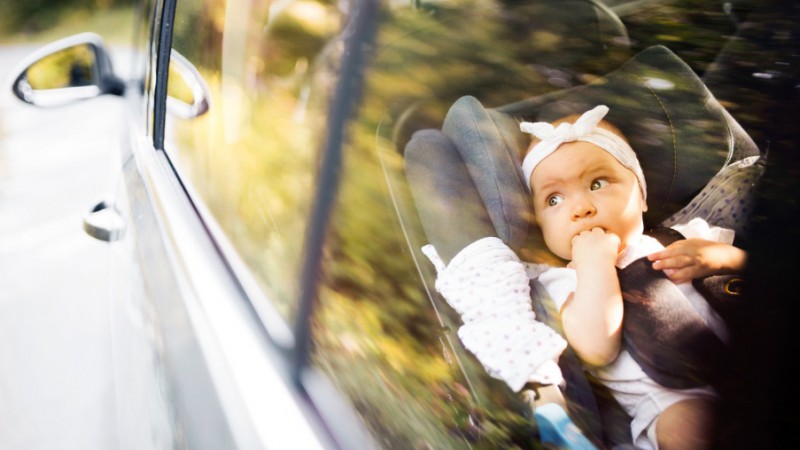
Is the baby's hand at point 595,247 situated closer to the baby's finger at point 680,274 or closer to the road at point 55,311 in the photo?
the baby's finger at point 680,274

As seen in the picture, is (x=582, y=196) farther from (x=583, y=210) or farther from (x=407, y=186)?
(x=407, y=186)

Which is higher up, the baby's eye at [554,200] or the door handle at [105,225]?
the baby's eye at [554,200]

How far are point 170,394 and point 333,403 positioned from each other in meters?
0.47

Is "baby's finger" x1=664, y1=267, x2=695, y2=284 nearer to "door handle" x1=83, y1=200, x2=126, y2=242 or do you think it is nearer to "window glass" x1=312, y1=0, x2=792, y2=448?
"window glass" x1=312, y1=0, x2=792, y2=448

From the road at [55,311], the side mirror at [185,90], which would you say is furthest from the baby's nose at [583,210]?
the road at [55,311]

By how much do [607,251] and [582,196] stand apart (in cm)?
11

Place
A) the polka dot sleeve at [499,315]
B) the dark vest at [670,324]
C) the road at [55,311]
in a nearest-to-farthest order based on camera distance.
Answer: the dark vest at [670,324]
the polka dot sleeve at [499,315]
the road at [55,311]

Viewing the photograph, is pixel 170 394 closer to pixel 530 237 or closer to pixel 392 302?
pixel 392 302

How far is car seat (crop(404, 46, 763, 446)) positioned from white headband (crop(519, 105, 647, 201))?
0.02m

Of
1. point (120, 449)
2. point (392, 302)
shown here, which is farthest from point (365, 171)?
point (120, 449)

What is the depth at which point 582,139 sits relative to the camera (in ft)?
3.56

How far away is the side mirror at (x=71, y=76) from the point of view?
2.58 meters

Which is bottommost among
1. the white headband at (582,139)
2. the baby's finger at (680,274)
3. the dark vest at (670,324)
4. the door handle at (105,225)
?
the door handle at (105,225)

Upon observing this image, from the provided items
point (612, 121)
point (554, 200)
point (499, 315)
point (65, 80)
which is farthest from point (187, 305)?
point (65, 80)
